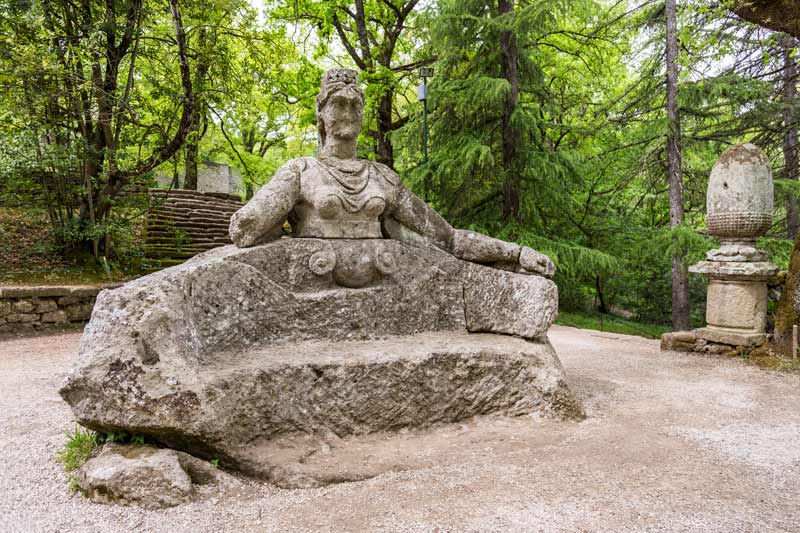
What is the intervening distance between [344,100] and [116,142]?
7.08m

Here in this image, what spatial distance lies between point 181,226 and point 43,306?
16.9 ft

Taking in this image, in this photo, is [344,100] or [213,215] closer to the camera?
[344,100]

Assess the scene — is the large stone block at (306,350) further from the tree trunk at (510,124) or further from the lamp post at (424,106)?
the lamp post at (424,106)

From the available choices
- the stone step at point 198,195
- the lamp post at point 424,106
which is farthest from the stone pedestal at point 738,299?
the stone step at point 198,195

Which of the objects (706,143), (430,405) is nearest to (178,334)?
(430,405)

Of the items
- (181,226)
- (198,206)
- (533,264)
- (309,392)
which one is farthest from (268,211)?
(198,206)

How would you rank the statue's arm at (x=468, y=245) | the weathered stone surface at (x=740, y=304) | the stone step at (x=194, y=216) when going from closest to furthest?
the statue's arm at (x=468, y=245) → the weathered stone surface at (x=740, y=304) → the stone step at (x=194, y=216)

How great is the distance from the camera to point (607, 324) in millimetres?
9898

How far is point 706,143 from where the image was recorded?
26.8ft

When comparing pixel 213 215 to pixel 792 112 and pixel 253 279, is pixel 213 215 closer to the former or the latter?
pixel 253 279

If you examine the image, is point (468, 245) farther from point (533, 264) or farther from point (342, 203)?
point (342, 203)

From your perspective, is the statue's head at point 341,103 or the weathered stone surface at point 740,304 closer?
the statue's head at point 341,103

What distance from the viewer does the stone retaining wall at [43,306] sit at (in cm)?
682

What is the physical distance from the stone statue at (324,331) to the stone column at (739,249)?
9.21 ft
